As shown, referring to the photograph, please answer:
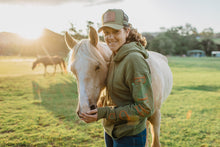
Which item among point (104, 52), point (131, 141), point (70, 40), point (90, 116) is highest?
point (70, 40)

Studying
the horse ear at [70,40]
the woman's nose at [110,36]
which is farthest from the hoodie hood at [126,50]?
the horse ear at [70,40]

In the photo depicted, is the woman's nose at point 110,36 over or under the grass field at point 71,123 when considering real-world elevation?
over

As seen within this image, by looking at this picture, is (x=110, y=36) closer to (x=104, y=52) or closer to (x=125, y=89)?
(x=104, y=52)

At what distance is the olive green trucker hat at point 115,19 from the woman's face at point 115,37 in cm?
5

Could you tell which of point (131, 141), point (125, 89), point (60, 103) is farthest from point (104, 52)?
point (60, 103)

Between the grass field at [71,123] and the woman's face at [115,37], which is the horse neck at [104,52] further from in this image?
the grass field at [71,123]

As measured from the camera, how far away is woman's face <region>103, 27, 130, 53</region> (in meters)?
1.34

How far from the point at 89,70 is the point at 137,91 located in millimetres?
486

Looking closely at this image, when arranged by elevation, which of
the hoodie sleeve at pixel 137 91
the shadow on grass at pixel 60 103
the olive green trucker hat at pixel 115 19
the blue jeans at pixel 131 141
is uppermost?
the olive green trucker hat at pixel 115 19

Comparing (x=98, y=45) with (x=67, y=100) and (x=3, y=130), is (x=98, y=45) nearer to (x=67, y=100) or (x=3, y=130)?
(x=3, y=130)

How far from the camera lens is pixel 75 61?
4.79 ft

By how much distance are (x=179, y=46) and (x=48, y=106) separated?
66.6m

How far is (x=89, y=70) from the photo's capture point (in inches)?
55.6

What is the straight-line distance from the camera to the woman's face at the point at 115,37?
1.34 m
